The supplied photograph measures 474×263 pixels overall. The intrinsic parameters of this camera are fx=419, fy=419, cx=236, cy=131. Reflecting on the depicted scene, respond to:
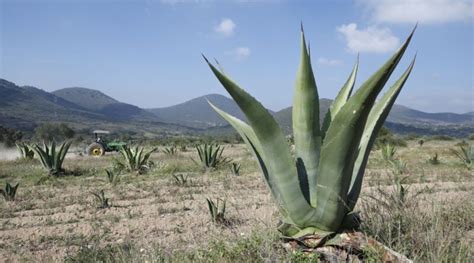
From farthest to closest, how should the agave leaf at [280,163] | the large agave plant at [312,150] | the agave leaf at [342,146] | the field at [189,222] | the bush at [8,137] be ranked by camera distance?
the bush at [8,137] → the field at [189,222] → the agave leaf at [280,163] → the large agave plant at [312,150] → the agave leaf at [342,146]

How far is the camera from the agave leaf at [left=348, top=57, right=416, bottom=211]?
2205 millimetres

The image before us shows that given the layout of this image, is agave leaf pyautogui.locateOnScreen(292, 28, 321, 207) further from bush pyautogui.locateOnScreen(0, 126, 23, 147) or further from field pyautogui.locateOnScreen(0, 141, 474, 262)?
bush pyautogui.locateOnScreen(0, 126, 23, 147)

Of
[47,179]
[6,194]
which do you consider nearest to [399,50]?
[6,194]

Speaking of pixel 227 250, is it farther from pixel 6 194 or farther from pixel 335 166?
pixel 6 194

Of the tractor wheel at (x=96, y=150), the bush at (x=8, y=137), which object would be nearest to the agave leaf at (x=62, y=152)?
the tractor wheel at (x=96, y=150)

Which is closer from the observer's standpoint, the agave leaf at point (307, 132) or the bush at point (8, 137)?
the agave leaf at point (307, 132)

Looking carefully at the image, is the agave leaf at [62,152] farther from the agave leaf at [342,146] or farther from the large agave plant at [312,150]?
the agave leaf at [342,146]

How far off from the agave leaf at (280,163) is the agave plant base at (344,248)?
146mm

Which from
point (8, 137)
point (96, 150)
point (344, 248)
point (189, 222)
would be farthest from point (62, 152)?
point (8, 137)

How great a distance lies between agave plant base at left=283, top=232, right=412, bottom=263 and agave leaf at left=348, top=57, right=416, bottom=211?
224mm

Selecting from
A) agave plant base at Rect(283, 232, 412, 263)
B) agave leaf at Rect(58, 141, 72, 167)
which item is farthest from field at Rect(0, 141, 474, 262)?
agave leaf at Rect(58, 141, 72, 167)

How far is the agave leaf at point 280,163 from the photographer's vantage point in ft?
7.74

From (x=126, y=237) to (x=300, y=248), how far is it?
2.60 metres

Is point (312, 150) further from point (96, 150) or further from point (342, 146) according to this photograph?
point (96, 150)
